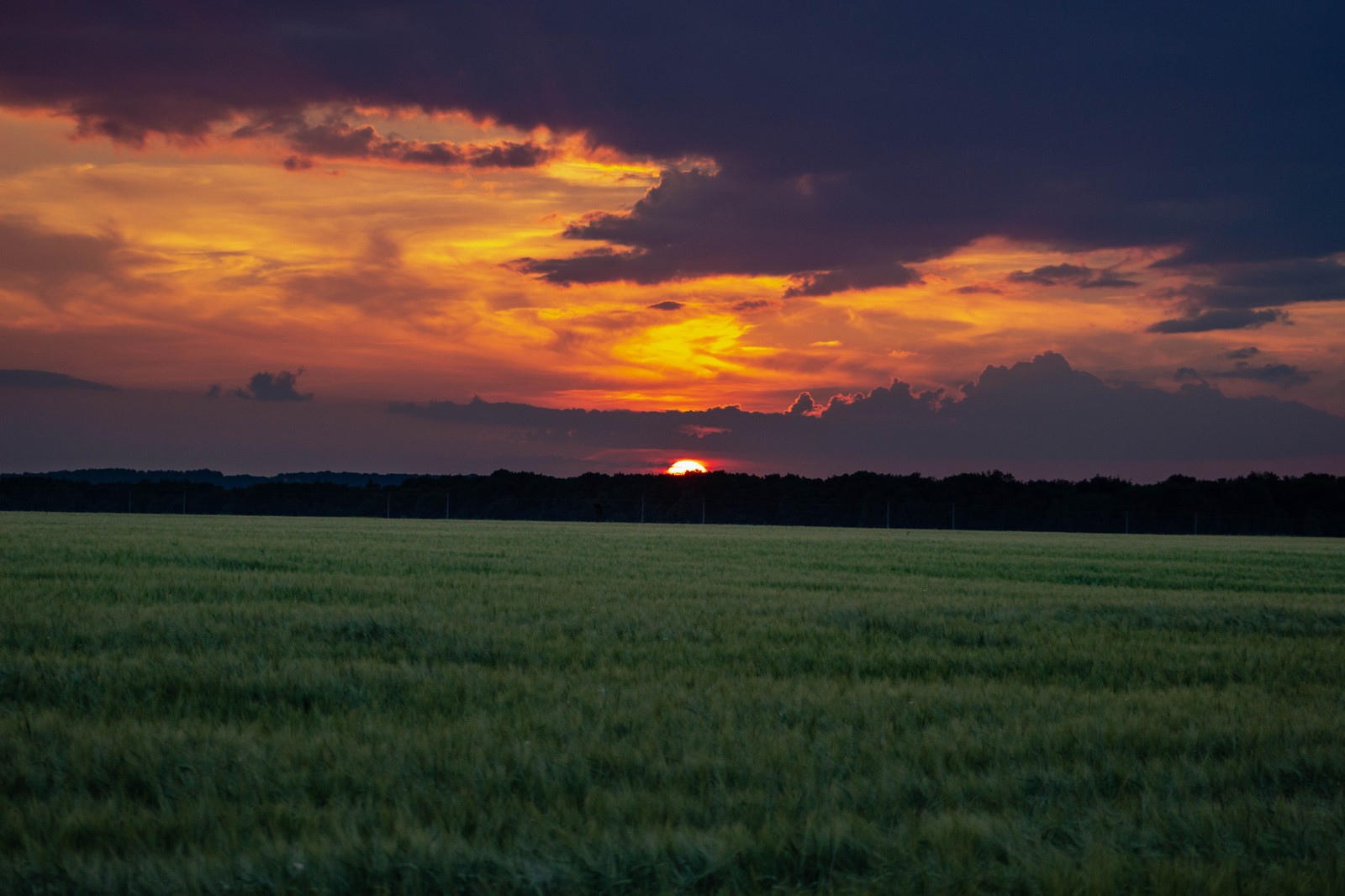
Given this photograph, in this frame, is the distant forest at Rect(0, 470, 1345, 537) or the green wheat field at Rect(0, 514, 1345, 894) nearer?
the green wheat field at Rect(0, 514, 1345, 894)

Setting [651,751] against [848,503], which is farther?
[848,503]

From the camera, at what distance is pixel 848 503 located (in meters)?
88.8

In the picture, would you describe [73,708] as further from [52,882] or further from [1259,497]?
[1259,497]

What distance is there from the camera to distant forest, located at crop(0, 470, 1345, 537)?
8162 cm

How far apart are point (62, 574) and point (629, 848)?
12.6 metres

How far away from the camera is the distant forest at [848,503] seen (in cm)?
8162

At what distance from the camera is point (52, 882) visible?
3055mm

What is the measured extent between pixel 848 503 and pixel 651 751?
8619cm

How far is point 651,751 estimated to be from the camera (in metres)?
4.46

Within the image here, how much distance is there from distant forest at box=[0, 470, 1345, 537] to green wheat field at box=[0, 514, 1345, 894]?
7151cm

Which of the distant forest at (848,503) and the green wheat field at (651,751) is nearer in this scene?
the green wheat field at (651,751)

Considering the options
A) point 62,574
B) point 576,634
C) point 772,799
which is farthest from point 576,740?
point 62,574

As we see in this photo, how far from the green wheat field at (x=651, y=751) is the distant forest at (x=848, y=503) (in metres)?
71.5

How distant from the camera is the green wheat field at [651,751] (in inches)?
127
